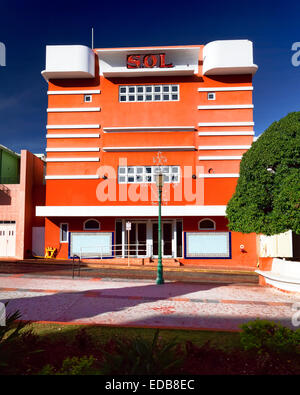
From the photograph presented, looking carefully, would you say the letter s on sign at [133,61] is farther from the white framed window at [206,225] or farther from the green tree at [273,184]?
the white framed window at [206,225]

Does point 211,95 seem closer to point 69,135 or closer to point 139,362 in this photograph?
point 69,135

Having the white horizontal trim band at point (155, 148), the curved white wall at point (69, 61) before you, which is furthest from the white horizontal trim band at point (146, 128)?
the curved white wall at point (69, 61)

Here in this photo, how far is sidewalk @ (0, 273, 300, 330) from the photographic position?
7.35 m

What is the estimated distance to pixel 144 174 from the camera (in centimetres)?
2105

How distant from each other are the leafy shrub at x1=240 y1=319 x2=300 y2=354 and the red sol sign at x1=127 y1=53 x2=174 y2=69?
1979 cm

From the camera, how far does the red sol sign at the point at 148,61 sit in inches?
835

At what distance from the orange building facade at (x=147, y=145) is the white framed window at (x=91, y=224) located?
0.07 metres

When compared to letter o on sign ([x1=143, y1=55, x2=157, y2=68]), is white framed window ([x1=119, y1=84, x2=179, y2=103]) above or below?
below

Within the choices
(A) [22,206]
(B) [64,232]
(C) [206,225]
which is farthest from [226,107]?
(A) [22,206]

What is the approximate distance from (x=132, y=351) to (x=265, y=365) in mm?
2013

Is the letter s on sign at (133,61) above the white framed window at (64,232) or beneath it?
above

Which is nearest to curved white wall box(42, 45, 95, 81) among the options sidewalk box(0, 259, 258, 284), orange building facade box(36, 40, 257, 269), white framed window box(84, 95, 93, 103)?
orange building facade box(36, 40, 257, 269)

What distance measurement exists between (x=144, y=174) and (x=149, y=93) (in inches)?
234

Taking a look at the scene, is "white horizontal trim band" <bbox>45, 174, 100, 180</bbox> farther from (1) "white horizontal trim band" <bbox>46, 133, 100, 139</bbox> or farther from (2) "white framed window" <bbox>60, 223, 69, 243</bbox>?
(2) "white framed window" <bbox>60, 223, 69, 243</bbox>
